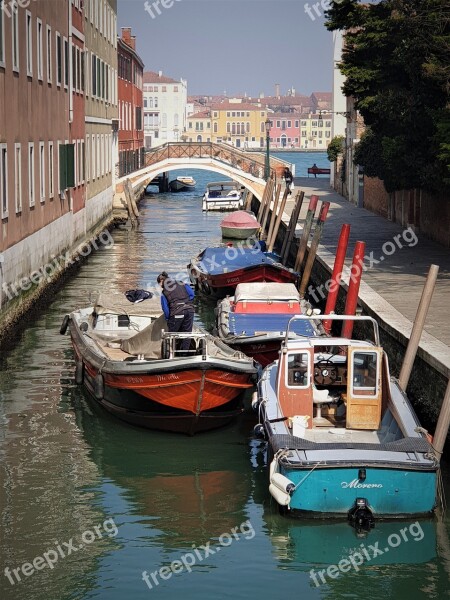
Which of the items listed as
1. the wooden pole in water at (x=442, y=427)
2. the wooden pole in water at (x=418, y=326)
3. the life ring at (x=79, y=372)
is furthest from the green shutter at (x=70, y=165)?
the wooden pole in water at (x=442, y=427)

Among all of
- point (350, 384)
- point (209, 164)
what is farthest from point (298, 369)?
point (209, 164)

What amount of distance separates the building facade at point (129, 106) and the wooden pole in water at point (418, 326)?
139 ft

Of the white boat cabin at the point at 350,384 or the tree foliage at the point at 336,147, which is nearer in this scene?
the white boat cabin at the point at 350,384

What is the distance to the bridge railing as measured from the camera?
56.2m

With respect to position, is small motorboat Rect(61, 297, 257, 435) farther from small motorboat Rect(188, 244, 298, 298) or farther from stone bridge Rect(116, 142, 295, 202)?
stone bridge Rect(116, 142, 295, 202)

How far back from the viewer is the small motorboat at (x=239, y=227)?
4066 centimetres

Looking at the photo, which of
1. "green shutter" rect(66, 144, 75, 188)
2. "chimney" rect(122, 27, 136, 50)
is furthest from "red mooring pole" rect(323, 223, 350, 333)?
"chimney" rect(122, 27, 136, 50)

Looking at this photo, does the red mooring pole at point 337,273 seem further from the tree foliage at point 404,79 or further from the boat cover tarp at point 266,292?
the tree foliage at point 404,79

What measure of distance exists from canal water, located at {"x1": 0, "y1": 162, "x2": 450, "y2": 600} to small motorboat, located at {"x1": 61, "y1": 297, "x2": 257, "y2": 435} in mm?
275

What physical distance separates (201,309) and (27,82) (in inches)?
230

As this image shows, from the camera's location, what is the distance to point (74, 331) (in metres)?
18.3

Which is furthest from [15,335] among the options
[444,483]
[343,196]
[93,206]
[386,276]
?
[343,196]

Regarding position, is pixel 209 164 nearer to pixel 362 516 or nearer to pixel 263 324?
pixel 263 324

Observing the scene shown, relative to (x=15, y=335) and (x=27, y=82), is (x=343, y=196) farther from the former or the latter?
(x=15, y=335)
